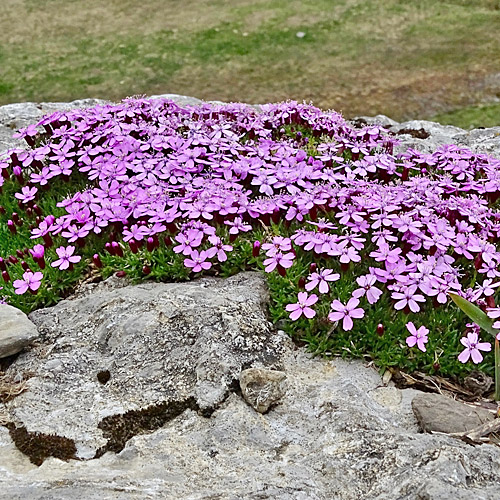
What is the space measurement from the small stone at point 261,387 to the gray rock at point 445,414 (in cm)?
64

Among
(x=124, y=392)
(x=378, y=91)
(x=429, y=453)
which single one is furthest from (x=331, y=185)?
(x=378, y=91)

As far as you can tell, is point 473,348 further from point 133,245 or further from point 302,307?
point 133,245

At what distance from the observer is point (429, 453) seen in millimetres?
2357

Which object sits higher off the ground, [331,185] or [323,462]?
[331,185]

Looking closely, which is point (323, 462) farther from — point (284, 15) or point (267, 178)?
point (284, 15)

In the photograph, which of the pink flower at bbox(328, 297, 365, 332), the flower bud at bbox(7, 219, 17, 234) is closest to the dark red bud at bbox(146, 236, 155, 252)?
the flower bud at bbox(7, 219, 17, 234)

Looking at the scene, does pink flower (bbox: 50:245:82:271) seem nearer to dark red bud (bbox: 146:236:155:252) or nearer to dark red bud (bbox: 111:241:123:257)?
dark red bud (bbox: 111:241:123:257)

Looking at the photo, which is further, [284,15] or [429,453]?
[284,15]

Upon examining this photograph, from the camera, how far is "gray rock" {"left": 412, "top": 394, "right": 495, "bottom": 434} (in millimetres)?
2811

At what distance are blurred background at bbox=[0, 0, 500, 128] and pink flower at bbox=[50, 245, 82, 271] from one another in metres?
7.42

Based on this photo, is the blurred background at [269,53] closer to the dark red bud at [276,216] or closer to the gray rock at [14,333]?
the dark red bud at [276,216]

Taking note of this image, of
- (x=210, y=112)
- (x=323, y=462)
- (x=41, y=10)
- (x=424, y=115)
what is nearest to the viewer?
(x=323, y=462)

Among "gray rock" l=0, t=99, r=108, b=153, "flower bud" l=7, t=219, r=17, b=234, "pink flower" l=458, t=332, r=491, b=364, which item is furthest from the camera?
"gray rock" l=0, t=99, r=108, b=153

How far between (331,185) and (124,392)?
85.0 inches
